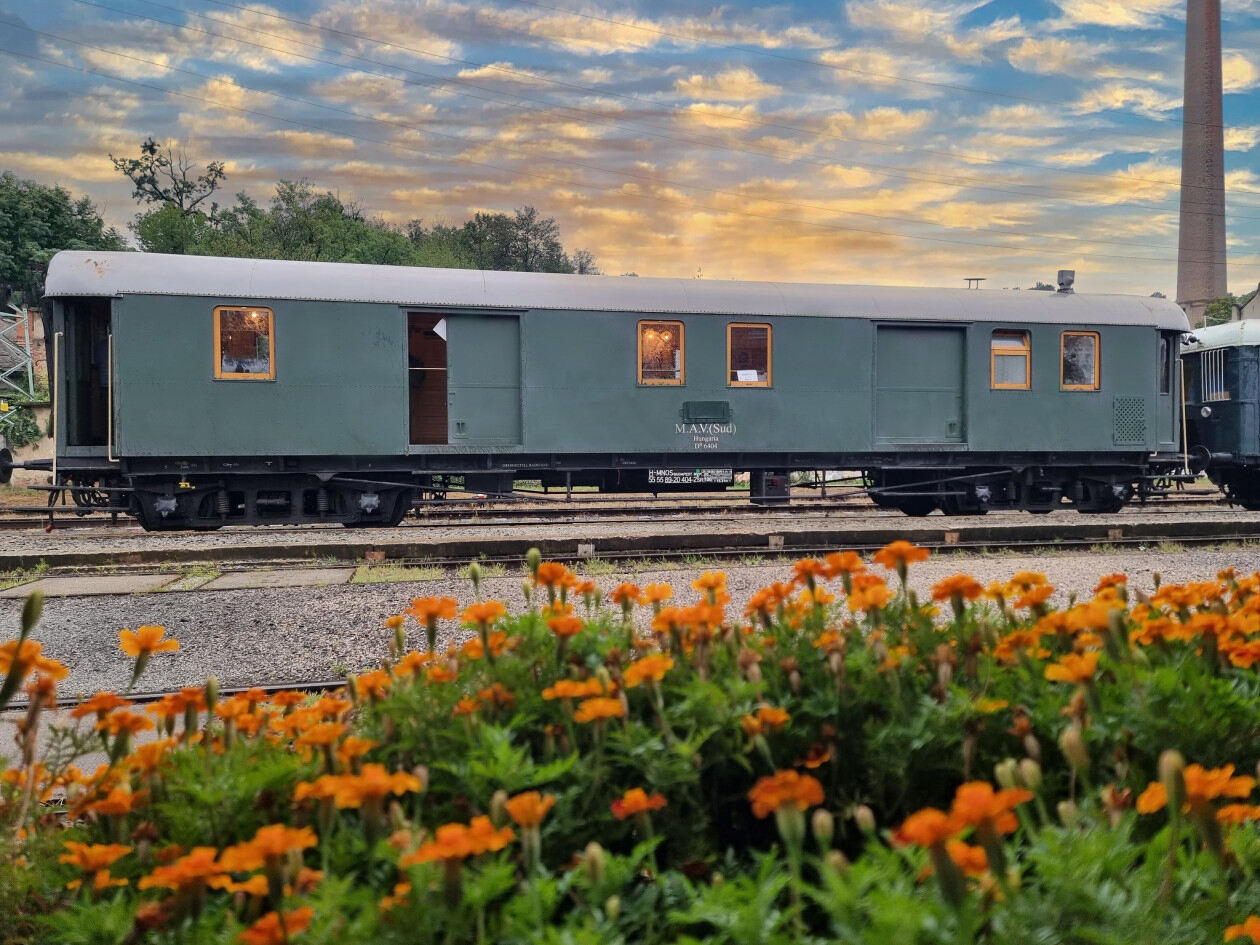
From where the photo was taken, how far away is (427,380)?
14211mm

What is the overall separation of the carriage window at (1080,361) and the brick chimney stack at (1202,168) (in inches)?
2924

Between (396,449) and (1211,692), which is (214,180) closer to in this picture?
(396,449)

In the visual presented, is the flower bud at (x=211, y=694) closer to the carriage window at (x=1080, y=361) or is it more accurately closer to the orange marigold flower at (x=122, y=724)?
the orange marigold flower at (x=122, y=724)

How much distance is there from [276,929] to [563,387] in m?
12.0

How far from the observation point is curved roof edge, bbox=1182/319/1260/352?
17.1 m

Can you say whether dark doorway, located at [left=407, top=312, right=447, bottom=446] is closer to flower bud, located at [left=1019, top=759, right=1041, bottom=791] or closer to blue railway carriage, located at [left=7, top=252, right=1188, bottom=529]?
blue railway carriage, located at [left=7, top=252, right=1188, bottom=529]

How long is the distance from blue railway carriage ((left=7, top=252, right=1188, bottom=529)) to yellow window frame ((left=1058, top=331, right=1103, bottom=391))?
0.05 meters

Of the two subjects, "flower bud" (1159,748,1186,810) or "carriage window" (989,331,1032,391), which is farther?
"carriage window" (989,331,1032,391)

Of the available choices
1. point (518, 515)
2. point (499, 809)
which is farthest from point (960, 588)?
point (518, 515)

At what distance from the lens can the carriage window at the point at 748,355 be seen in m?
13.4

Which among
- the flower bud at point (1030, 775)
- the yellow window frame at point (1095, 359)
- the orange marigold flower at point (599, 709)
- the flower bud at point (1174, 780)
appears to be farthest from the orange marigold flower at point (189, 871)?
the yellow window frame at point (1095, 359)

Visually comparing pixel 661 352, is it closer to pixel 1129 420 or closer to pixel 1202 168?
pixel 1129 420

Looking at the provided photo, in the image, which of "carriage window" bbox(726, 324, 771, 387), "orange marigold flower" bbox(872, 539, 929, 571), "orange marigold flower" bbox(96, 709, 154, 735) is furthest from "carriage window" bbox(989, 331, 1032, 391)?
"orange marigold flower" bbox(96, 709, 154, 735)

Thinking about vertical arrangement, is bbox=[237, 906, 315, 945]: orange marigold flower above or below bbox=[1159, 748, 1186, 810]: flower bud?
below
